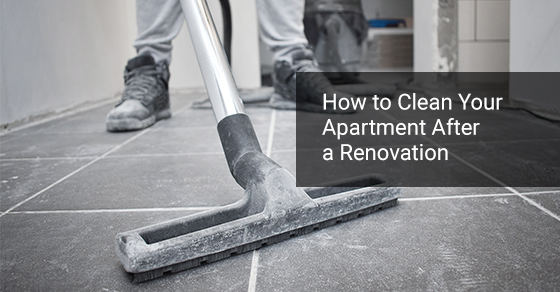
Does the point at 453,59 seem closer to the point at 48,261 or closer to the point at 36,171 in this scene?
the point at 36,171

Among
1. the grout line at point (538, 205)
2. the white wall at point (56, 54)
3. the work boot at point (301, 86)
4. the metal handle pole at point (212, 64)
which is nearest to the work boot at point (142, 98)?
the white wall at point (56, 54)

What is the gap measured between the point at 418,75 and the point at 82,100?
1.59 m

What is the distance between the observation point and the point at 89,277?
16.7 inches

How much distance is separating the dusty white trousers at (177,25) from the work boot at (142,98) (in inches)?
2.5

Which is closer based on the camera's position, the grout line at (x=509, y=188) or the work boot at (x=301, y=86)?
the grout line at (x=509, y=188)

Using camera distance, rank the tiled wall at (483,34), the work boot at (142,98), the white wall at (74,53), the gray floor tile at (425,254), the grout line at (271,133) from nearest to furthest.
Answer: the gray floor tile at (425,254), the grout line at (271,133), the work boot at (142,98), the white wall at (74,53), the tiled wall at (483,34)

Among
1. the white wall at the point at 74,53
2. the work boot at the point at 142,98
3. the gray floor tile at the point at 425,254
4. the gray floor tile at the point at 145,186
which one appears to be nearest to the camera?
the gray floor tile at the point at 425,254

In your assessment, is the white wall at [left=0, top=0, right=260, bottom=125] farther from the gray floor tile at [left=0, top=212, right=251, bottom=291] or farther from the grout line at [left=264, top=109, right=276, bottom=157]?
the gray floor tile at [left=0, top=212, right=251, bottom=291]

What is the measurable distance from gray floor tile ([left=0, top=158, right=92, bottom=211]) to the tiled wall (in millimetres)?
1733

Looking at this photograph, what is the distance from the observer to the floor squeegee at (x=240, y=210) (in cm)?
41

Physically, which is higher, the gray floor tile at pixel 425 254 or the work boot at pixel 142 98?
the work boot at pixel 142 98

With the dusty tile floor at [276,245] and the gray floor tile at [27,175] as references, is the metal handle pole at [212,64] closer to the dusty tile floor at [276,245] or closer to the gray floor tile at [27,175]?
the dusty tile floor at [276,245]

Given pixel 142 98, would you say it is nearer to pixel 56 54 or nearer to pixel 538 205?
pixel 56 54

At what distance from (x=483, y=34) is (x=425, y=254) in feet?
6.16
